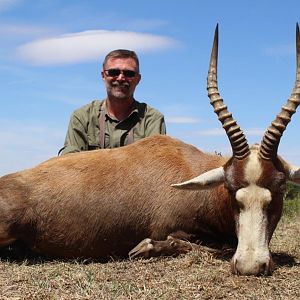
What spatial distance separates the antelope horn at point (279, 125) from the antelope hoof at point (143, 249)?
155 centimetres

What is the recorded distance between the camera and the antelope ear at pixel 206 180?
6.27m

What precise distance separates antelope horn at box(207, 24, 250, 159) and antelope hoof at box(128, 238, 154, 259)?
134 centimetres

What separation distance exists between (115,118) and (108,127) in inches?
7.0

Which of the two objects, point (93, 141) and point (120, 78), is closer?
point (93, 141)

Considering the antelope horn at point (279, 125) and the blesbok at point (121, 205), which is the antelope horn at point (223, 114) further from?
the antelope horn at point (279, 125)

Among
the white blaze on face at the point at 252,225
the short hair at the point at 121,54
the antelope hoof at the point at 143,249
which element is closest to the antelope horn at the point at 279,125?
the white blaze on face at the point at 252,225

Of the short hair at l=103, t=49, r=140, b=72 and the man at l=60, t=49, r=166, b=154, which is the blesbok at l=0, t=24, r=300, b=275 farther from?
the short hair at l=103, t=49, r=140, b=72

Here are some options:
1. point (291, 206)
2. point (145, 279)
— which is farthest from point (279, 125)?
point (291, 206)

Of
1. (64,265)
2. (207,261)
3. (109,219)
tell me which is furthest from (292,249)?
(64,265)

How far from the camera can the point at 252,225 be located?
18.6 ft

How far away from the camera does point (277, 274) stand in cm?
563

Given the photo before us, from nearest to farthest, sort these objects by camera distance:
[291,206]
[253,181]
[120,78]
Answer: [253,181], [120,78], [291,206]

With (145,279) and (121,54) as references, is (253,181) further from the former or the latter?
(121,54)

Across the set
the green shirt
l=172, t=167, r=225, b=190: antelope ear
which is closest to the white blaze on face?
l=172, t=167, r=225, b=190: antelope ear
